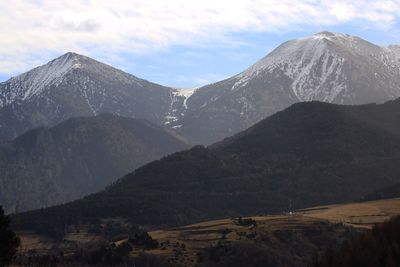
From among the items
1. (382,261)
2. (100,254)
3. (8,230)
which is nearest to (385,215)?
(100,254)

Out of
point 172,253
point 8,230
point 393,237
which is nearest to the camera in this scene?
point 8,230

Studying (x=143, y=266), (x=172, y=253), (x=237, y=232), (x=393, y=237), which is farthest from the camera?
(x=237, y=232)

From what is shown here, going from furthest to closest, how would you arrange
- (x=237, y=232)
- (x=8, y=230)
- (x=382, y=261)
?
(x=237, y=232) → (x=382, y=261) → (x=8, y=230)

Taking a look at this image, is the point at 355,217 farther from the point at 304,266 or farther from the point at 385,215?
the point at 304,266

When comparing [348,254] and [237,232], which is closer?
[348,254]

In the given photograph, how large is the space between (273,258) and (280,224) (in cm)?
2331

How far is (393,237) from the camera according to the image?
129 m

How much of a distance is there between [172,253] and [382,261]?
6270cm

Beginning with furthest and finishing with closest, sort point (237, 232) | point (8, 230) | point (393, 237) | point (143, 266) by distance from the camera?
point (237, 232) < point (143, 266) < point (393, 237) < point (8, 230)

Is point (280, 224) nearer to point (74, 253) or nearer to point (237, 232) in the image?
point (237, 232)

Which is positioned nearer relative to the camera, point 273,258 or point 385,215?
point 273,258

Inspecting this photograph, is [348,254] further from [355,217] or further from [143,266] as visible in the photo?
[355,217]

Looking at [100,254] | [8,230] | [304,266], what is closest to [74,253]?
[100,254]

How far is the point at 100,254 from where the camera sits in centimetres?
17275
